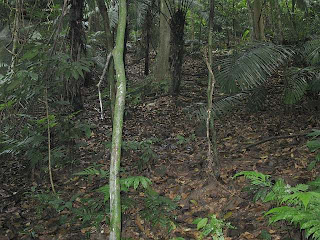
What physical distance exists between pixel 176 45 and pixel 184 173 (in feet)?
9.79

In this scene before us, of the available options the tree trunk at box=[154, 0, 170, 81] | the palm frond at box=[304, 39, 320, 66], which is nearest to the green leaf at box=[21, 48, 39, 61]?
the palm frond at box=[304, 39, 320, 66]

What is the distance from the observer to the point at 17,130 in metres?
3.69

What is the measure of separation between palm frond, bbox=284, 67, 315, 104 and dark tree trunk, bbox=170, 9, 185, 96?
2.52 metres

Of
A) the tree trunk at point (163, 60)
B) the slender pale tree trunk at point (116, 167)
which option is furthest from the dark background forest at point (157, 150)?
the tree trunk at point (163, 60)

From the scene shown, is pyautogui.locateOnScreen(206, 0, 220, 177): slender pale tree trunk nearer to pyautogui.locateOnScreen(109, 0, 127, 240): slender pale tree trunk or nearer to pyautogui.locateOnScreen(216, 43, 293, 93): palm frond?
pyautogui.locateOnScreen(216, 43, 293, 93): palm frond

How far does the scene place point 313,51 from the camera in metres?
3.78

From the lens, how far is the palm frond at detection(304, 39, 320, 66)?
374cm

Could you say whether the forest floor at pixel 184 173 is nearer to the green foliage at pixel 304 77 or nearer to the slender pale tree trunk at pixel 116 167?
the green foliage at pixel 304 77

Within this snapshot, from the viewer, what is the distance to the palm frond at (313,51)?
12.3 feet

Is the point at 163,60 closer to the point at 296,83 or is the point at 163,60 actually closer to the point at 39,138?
the point at 296,83

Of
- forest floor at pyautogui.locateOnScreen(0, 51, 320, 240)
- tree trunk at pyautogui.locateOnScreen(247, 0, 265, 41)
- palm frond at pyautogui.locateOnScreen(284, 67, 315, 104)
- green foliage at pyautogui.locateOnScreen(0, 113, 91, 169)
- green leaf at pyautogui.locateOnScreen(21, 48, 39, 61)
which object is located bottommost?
forest floor at pyautogui.locateOnScreen(0, 51, 320, 240)

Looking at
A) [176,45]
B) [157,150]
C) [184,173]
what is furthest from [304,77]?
[176,45]

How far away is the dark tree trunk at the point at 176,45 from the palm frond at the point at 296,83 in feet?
8.27

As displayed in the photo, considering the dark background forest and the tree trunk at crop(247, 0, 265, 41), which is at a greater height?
the tree trunk at crop(247, 0, 265, 41)
